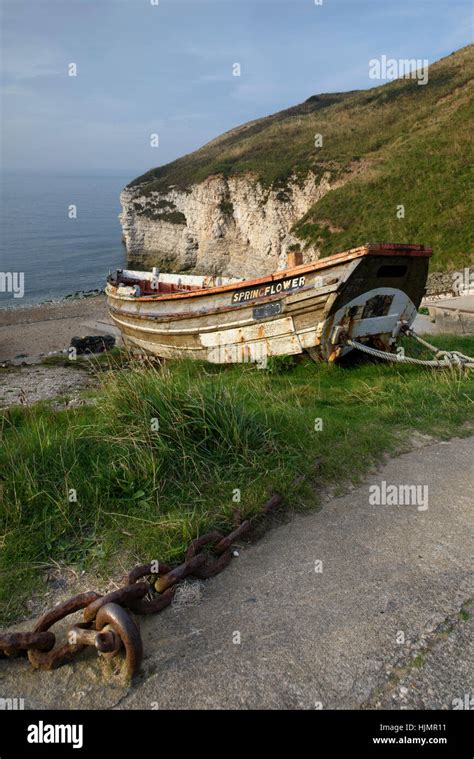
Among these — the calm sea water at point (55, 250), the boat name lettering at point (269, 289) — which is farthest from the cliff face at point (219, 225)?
the boat name lettering at point (269, 289)

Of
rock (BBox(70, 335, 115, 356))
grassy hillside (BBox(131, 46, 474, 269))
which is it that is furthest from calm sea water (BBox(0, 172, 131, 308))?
rock (BBox(70, 335, 115, 356))

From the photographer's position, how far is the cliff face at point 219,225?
141ft

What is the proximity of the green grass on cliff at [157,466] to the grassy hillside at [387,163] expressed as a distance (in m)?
23.6

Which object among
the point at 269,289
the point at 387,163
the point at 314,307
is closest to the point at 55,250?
the point at 387,163

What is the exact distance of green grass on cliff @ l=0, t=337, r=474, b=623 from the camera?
366 cm

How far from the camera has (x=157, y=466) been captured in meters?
4.33

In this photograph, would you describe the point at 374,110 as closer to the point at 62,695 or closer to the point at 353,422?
the point at 353,422

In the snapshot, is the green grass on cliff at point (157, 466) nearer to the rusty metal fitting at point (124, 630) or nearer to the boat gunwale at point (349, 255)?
the rusty metal fitting at point (124, 630)

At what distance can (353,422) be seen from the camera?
6.14 meters

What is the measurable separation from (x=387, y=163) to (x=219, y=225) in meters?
15.8

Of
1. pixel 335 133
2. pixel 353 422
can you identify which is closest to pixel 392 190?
pixel 335 133

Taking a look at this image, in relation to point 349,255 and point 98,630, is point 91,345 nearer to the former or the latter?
point 349,255

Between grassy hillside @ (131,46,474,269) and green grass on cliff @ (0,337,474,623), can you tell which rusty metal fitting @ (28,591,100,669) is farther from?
grassy hillside @ (131,46,474,269)

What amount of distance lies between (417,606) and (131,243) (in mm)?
61289
